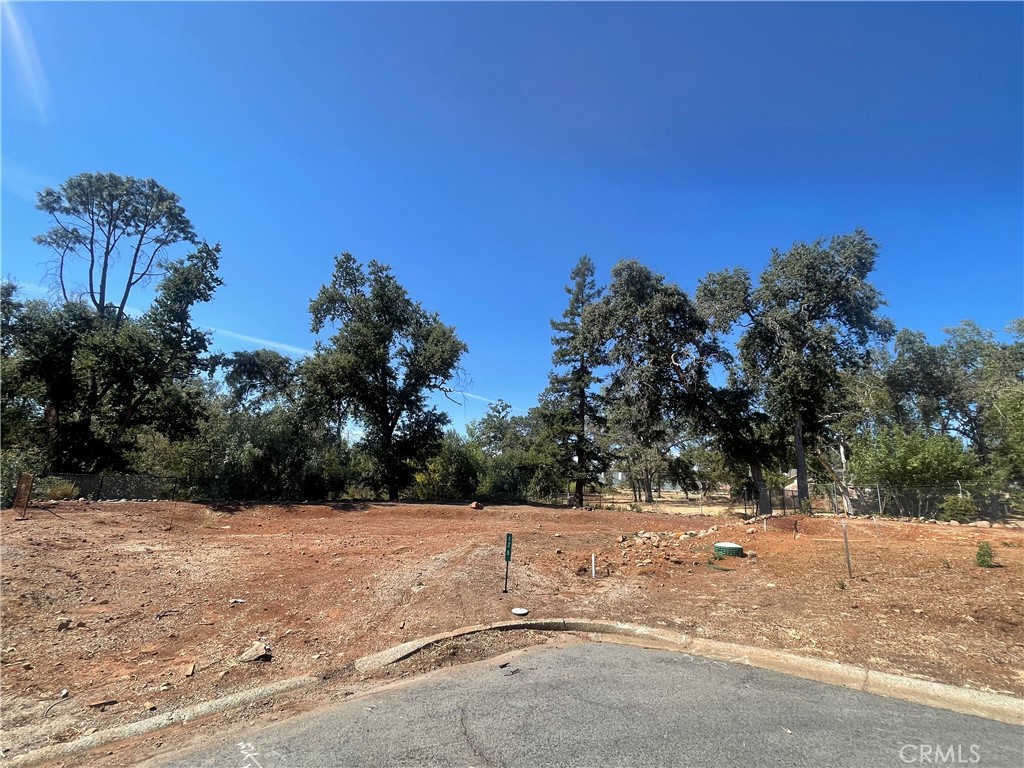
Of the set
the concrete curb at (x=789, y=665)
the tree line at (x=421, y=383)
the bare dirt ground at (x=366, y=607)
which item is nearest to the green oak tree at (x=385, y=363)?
the tree line at (x=421, y=383)

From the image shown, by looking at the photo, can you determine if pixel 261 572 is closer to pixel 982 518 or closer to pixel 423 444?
pixel 423 444

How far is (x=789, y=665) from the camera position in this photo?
510 centimetres

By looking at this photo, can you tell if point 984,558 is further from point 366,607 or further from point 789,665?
point 366,607

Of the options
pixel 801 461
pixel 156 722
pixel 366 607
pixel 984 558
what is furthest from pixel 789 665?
pixel 801 461

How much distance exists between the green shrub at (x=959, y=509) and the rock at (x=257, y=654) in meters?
27.9

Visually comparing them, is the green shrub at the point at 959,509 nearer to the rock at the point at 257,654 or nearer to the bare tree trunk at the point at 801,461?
the bare tree trunk at the point at 801,461

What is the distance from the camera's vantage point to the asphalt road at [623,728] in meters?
3.45

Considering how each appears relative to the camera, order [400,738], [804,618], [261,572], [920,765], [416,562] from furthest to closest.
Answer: [416,562] < [261,572] < [804,618] < [400,738] < [920,765]

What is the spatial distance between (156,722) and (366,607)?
3.11 metres

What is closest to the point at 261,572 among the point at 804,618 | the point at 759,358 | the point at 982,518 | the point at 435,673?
the point at 435,673

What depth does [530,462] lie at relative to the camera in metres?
31.2

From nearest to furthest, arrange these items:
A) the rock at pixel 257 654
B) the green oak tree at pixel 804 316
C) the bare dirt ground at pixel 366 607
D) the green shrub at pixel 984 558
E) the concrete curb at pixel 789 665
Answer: the concrete curb at pixel 789 665
the bare dirt ground at pixel 366 607
the rock at pixel 257 654
the green shrub at pixel 984 558
the green oak tree at pixel 804 316

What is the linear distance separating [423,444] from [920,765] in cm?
2860

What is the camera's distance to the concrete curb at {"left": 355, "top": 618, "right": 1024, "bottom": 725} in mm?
4215
